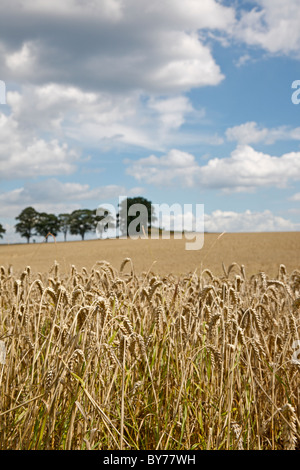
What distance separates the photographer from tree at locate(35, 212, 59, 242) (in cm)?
9638

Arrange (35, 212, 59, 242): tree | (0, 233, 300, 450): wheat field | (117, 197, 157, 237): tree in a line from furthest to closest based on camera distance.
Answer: (35, 212, 59, 242): tree → (117, 197, 157, 237): tree → (0, 233, 300, 450): wheat field

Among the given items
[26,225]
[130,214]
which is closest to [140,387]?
[130,214]

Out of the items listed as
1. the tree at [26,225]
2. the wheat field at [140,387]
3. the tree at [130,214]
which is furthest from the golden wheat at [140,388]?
the tree at [26,225]

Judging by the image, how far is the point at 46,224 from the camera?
325 feet

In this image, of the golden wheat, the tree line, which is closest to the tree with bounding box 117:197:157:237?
the tree line

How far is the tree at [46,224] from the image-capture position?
96375 mm

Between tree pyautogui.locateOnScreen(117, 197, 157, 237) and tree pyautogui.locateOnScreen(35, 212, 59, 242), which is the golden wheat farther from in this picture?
tree pyautogui.locateOnScreen(35, 212, 59, 242)

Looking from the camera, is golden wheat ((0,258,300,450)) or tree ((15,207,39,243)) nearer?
golden wheat ((0,258,300,450))

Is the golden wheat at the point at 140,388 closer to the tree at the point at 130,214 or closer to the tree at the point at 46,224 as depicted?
the tree at the point at 130,214

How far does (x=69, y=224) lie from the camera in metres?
99.3

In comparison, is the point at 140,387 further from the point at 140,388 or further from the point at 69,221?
the point at 69,221
